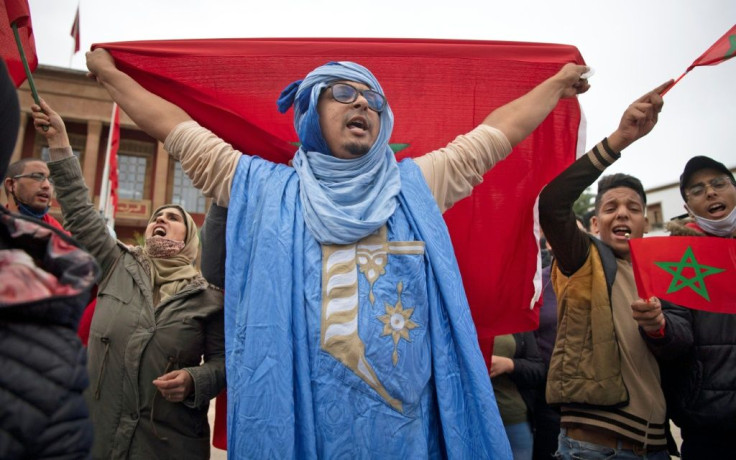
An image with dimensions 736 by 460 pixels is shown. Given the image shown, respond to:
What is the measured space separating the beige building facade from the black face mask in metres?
25.1

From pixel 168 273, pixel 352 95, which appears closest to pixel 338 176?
pixel 352 95

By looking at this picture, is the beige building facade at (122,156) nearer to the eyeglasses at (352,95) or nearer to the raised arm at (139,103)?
the raised arm at (139,103)

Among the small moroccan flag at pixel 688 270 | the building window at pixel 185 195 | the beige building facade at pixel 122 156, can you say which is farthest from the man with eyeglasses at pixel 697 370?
the building window at pixel 185 195

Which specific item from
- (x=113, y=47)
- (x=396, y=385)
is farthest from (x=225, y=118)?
(x=396, y=385)

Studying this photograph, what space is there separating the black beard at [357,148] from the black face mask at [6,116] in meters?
1.17

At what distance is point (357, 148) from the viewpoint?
6.48ft

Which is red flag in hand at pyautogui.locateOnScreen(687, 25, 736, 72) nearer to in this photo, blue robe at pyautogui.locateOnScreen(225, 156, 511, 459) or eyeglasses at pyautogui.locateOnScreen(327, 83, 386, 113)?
eyeglasses at pyautogui.locateOnScreen(327, 83, 386, 113)

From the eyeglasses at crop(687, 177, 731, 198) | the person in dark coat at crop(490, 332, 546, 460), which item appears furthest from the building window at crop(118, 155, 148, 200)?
the eyeglasses at crop(687, 177, 731, 198)

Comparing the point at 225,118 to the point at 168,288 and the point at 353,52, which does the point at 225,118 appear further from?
the point at 168,288

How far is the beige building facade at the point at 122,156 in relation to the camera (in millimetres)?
24188

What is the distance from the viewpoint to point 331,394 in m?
1.60

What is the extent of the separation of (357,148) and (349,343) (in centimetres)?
79

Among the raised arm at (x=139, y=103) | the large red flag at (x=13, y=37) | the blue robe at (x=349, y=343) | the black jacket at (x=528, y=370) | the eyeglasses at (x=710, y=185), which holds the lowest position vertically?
the black jacket at (x=528, y=370)

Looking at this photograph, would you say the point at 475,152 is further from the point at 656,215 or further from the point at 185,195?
the point at 656,215
